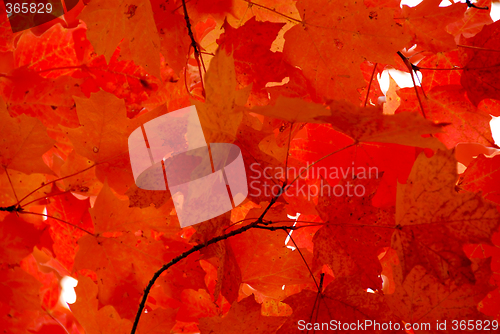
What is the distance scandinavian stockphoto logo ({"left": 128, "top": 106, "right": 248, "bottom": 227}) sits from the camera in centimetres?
70

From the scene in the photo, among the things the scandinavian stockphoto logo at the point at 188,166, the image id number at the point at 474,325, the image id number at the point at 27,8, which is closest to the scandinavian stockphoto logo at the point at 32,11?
the image id number at the point at 27,8

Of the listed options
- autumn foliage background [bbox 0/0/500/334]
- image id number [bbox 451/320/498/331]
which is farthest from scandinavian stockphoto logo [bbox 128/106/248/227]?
image id number [bbox 451/320/498/331]

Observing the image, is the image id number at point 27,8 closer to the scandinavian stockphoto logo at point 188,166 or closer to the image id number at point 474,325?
the scandinavian stockphoto logo at point 188,166

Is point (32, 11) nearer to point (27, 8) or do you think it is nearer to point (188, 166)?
point (27, 8)

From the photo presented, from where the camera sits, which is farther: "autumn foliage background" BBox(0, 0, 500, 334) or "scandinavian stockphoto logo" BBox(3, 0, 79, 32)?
"scandinavian stockphoto logo" BBox(3, 0, 79, 32)

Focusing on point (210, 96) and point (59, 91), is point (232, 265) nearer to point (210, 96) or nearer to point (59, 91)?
point (210, 96)

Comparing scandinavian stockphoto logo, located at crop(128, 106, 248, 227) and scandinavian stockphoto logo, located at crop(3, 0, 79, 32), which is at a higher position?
scandinavian stockphoto logo, located at crop(3, 0, 79, 32)

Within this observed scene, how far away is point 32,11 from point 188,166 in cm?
72

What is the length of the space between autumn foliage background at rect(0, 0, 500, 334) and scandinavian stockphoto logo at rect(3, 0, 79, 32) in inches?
1.2

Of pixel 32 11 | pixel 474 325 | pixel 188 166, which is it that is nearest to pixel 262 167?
pixel 188 166

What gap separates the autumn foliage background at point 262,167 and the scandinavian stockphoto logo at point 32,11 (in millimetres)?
32

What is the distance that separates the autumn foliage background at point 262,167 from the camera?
0.63m

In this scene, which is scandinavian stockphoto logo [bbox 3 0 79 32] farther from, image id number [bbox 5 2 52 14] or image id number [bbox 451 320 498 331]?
image id number [bbox 451 320 498 331]

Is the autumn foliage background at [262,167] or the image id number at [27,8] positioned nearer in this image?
the autumn foliage background at [262,167]
